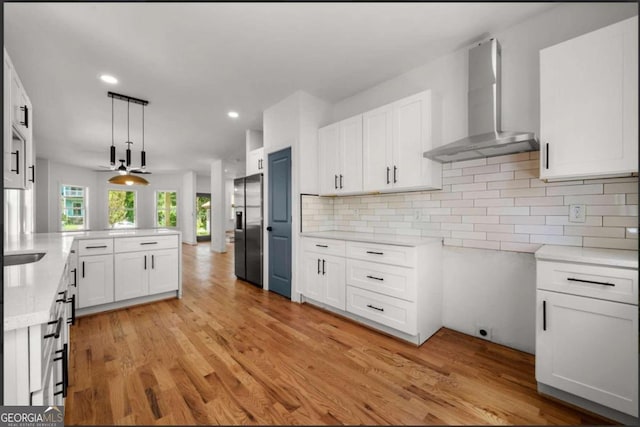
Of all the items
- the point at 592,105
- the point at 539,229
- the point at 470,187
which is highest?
the point at 592,105

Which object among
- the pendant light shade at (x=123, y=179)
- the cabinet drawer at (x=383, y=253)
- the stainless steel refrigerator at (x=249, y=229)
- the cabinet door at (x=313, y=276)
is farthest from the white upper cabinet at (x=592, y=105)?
the pendant light shade at (x=123, y=179)

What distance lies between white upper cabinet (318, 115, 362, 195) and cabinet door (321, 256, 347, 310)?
83 cm

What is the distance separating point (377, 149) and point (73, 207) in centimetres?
993

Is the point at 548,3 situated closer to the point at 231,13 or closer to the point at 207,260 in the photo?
the point at 231,13

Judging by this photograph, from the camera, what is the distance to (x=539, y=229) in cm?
207

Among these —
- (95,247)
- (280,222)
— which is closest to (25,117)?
(95,247)

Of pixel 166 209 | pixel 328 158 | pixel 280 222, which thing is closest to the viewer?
pixel 328 158

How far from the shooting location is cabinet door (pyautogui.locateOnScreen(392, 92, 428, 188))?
8.11 feet

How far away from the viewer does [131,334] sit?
8.11 feet

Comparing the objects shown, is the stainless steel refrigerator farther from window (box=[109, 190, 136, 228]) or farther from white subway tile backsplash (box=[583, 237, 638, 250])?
window (box=[109, 190, 136, 228])

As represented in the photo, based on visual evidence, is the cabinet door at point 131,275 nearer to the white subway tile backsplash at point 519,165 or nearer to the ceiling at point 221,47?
the ceiling at point 221,47

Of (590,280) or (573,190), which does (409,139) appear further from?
(590,280)

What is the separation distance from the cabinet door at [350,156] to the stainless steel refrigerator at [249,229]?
138 cm

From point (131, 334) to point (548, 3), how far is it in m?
4.34
